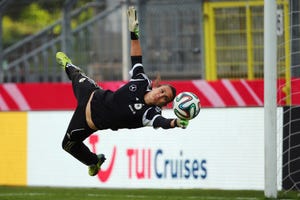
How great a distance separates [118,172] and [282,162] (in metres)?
3.13

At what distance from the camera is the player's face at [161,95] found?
11.9 m

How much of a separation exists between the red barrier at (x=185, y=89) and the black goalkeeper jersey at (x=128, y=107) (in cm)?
427

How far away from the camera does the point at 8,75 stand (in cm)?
2266

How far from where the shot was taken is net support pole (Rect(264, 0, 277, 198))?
14383 mm

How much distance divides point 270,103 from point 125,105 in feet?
10.2

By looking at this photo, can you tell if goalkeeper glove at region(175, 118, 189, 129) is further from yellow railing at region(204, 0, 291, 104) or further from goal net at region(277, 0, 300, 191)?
yellow railing at region(204, 0, 291, 104)

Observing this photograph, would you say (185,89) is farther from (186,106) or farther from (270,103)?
(186,106)

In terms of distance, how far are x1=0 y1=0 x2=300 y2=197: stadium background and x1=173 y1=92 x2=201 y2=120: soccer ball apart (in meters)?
5.80

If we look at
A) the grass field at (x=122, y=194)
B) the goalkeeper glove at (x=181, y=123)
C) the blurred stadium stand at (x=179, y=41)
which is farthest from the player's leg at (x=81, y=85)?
the blurred stadium stand at (x=179, y=41)

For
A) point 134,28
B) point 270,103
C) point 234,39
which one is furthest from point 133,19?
point 234,39

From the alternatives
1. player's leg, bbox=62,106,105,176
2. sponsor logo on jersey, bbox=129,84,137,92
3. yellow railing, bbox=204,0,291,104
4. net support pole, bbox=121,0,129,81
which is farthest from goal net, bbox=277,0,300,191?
net support pole, bbox=121,0,129,81

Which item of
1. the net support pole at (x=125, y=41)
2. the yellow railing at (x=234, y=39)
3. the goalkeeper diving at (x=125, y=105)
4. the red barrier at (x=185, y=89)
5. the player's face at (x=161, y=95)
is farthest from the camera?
the net support pole at (x=125, y=41)

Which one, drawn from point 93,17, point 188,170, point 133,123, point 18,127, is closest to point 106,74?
point 93,17

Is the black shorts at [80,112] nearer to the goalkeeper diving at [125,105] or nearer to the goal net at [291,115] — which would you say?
the goalkeeper diving at [125,105]
